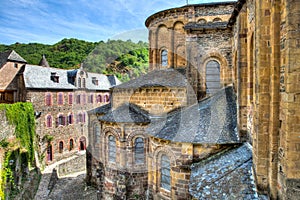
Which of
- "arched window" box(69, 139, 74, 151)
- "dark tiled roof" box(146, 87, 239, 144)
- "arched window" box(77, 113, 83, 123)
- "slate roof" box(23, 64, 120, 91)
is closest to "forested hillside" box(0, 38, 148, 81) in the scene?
"slate roof" box(23, 64, 120, 91)

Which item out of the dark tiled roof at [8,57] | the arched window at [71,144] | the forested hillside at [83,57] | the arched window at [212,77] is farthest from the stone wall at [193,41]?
the arched window at [71,144]

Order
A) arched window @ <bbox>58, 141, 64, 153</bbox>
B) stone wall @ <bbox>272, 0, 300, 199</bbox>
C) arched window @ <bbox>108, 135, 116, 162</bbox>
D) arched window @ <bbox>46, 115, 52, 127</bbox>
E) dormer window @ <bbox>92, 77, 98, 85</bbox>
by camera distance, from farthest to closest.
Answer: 1. dormer window @ <bbox>92, 77, 98, 85</bbox>
2. arched window @ <bbox>58, 141, 64, 153</bbox>
3. arched window @ <bbox>46, 115, 52, 127</bbox>
4. arched window @ <bbox>108, 135, 116, 162</bbox>
5. stone wall @ <bbox>272, 0, 300, 199</bbox>

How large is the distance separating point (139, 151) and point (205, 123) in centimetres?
431

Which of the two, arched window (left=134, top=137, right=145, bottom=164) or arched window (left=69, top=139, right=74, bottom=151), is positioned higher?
arched window (left=134, top=137, right=145, bottom=164)

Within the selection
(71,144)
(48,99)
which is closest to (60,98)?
(48,99)

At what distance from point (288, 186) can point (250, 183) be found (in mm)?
1494

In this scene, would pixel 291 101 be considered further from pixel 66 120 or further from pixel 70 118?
pixel 70 118

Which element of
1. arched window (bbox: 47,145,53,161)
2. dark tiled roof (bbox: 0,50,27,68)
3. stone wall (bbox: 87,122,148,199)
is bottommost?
arched window (bbox: 47,145,53,161)

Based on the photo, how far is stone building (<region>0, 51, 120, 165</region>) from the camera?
67.1ft

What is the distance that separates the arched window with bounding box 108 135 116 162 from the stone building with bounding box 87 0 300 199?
0.18 ft

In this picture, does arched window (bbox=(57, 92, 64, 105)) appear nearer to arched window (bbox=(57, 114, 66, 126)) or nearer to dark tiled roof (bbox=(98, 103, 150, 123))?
arched window (bbox=(57, 114, 66, 126))

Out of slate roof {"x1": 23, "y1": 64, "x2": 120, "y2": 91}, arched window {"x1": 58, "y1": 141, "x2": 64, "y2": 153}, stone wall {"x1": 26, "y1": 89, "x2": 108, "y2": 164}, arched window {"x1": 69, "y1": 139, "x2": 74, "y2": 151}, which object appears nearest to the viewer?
slate roof {"x1": 23, "y1": 64, "x2": 120, "y2": 91}

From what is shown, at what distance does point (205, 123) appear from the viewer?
874 cm

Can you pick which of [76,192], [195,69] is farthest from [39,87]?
[195,69]
